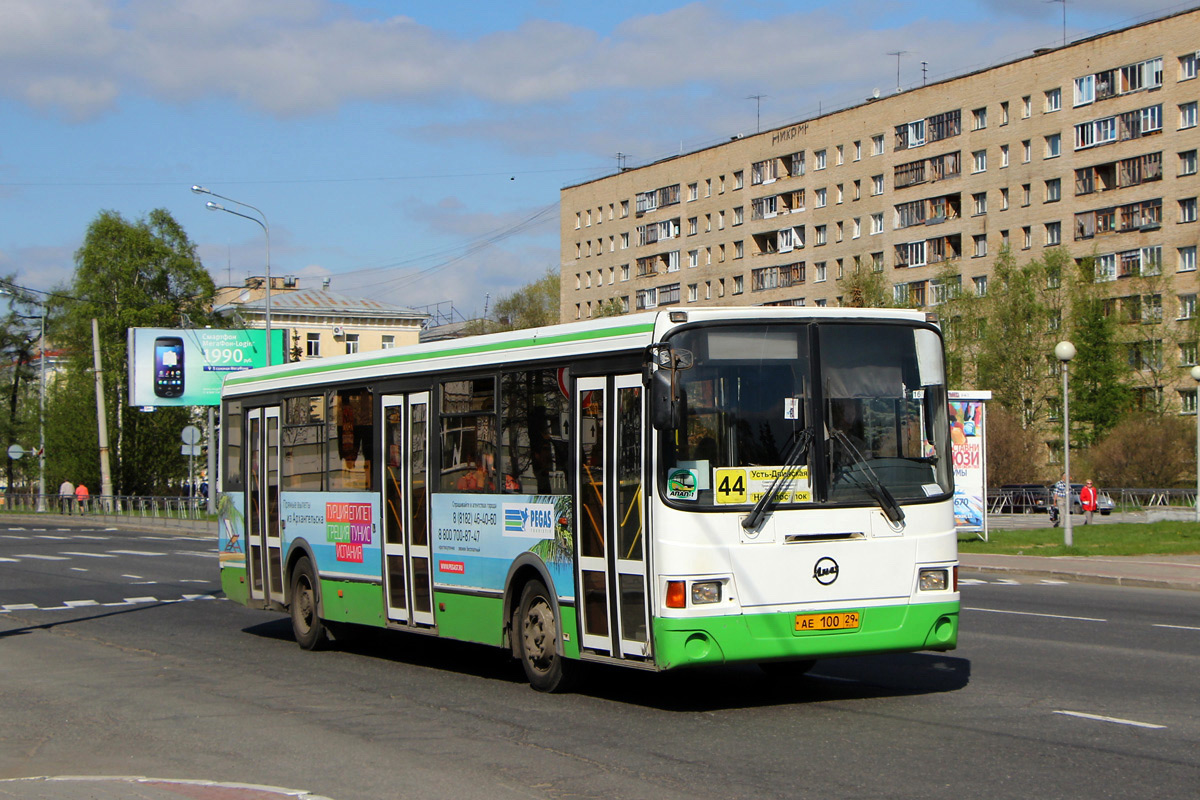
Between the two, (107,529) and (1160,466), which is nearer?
(107,529)

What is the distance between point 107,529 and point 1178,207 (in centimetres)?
5459

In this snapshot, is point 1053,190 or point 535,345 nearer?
point 535,345

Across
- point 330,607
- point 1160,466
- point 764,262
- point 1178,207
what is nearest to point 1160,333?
point 1178,207

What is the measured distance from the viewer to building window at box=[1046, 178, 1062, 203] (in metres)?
80.1

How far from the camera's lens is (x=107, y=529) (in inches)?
2093

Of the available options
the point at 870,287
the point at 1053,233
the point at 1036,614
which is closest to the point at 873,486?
the point at 1036,614

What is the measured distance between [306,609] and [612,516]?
18.8 ft

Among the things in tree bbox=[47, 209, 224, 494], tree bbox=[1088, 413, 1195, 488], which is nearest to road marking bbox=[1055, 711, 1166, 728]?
tree bbox=[1088, 413, 1195, 488]

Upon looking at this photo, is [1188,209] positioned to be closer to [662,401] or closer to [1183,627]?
[1183,627]

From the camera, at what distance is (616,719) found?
9656 mm

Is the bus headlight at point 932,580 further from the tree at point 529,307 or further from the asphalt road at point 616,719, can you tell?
the tree at point 529,307

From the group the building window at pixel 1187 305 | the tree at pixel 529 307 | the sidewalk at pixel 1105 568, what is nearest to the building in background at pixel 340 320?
the tree at pixel 529 307

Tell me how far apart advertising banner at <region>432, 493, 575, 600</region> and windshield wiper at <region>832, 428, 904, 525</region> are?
2.08m

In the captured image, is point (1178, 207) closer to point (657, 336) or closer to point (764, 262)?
point (764, 262)
